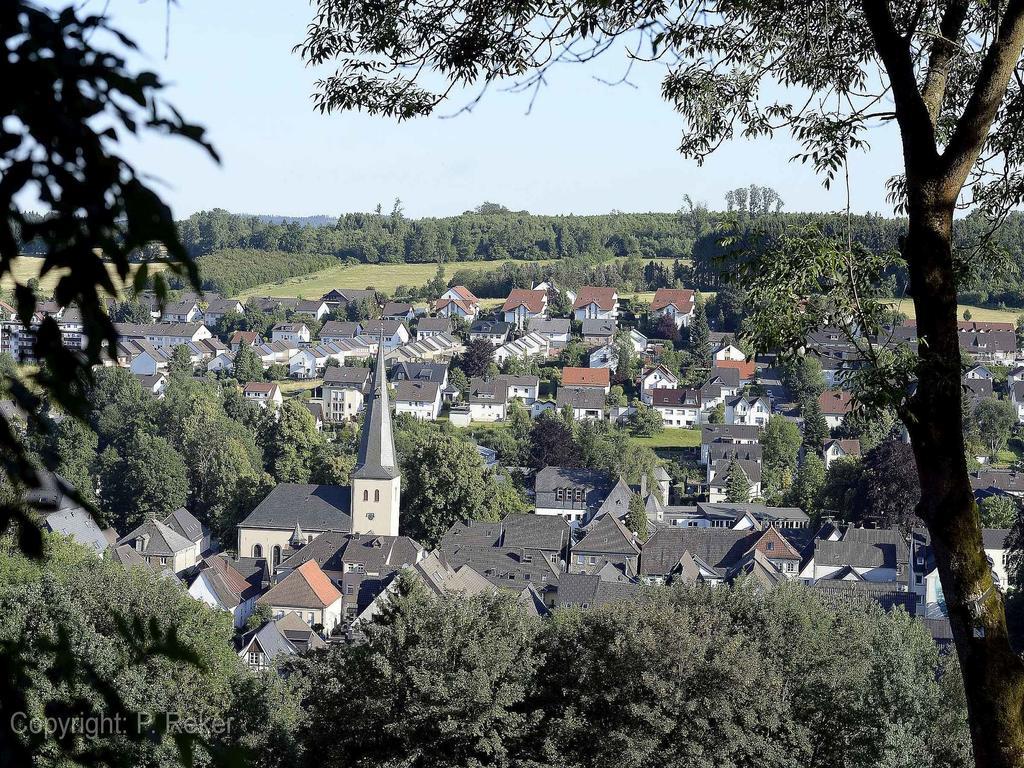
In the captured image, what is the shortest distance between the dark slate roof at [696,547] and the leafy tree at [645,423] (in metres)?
20.0

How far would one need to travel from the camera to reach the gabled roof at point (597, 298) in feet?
285

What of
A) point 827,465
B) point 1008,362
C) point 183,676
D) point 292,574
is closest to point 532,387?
point 827,465

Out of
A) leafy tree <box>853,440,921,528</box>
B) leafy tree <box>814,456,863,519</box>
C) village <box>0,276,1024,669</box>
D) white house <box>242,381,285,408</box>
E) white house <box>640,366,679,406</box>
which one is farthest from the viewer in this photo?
white house <box>640,366,679,406</box>

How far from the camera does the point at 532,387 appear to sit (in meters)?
67.8

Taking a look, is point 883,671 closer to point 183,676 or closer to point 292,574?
point 183,676

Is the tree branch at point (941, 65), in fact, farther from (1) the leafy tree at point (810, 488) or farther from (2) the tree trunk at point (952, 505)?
(1) the leafy tree at point (810, 488)

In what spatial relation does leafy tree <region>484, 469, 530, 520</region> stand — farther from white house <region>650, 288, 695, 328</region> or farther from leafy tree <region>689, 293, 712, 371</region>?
white house <region>650, 288, 695, 328</region>

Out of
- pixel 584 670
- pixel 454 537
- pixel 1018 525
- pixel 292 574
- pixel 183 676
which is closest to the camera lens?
pixel 584 670

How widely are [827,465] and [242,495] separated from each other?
25.9 meters

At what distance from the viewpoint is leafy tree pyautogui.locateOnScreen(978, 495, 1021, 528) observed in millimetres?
41719

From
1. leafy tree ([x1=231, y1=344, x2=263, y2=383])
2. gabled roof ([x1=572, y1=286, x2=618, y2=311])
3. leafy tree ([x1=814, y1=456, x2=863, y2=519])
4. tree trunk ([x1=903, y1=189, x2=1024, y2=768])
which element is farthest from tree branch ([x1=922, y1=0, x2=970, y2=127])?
gabled roof ([x1=572, y1=286, x2=618, y2=311])

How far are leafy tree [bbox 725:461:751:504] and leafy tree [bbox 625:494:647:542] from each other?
6.72 metres

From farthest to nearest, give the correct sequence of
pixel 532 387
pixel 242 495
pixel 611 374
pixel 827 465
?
pixel 611 374, pixel 532 387, pixel 827 465, pixel 242 495

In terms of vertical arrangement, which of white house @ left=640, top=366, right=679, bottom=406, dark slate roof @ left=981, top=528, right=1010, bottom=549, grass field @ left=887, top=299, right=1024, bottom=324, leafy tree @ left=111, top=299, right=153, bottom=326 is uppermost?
grass field @ left=887, top=299, right=1024, bottom=324
